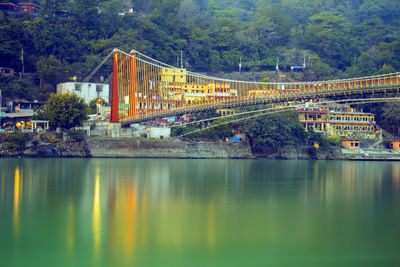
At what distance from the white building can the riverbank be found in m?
10.7

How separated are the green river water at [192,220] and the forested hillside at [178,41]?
25.2m

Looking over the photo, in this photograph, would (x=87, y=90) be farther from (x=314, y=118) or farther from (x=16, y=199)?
(x=16, y=199)

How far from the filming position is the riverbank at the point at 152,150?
111 ft

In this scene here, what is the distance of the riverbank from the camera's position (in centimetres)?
3388

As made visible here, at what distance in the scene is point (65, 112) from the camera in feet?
117

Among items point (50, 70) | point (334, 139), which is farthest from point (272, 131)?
point (50, 70)

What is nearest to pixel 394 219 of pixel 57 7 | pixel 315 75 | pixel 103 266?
pixel 103 266

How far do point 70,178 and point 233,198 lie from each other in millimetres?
6981

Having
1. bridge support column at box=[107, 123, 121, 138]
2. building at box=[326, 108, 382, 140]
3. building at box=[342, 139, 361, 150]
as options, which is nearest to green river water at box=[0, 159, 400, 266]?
bridge support column at box=[107, 123, 121, 138]

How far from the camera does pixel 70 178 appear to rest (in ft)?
76.3

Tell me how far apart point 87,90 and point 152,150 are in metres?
12.7

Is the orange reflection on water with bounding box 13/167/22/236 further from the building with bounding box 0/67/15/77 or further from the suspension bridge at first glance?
the building with bounding box 0/67/15/77

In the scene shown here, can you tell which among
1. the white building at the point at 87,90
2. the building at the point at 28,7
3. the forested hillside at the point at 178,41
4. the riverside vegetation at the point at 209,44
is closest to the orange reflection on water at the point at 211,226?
the riverside vegetation at the point at 209,44

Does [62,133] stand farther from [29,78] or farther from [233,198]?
[233,198]
